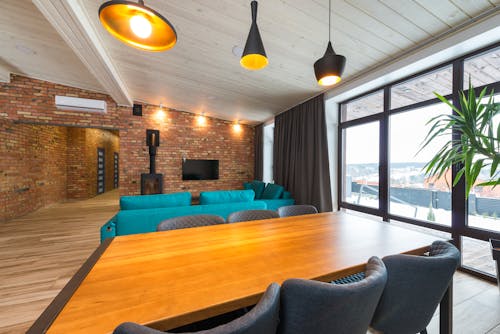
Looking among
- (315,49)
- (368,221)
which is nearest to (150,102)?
(315,49)

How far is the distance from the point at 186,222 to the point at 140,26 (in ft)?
4.32

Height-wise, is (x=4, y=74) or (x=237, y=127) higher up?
(x=4, y=74)

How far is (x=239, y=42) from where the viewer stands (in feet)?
8.05

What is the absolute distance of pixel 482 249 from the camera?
210 cm

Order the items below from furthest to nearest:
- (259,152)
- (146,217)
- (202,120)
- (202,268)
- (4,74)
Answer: (259,152), (202,120), (4,74), (146,217), (202,268)

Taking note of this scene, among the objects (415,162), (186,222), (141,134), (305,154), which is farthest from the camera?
(141,134)

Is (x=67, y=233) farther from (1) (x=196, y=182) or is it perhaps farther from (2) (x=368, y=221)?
(2) (x=368, y=221)

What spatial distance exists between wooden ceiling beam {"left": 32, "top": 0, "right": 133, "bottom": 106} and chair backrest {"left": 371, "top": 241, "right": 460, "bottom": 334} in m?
3.31

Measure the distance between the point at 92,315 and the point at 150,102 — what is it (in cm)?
582

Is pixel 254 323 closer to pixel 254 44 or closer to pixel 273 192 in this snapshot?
pixel 254 44

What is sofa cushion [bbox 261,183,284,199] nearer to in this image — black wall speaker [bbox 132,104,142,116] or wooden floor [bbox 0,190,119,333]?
wooden floor [bbox 0,190,119,333]

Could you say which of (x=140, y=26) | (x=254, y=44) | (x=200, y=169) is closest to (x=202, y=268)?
(x=140, y=26)

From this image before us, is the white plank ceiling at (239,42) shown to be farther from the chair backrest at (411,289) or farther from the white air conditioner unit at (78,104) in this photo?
the chair backrest at (411,289)

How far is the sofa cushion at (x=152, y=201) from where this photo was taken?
2.50 metres
